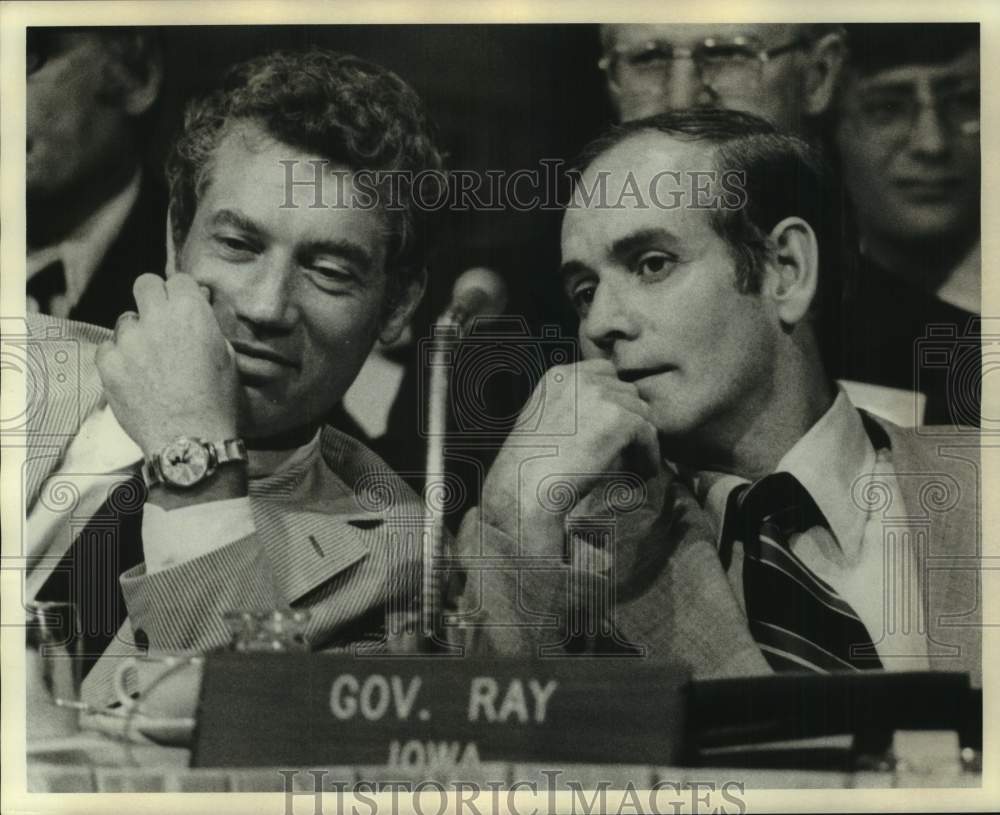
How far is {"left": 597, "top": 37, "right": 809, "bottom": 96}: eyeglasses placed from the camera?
5633mm

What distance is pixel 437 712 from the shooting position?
215 inches

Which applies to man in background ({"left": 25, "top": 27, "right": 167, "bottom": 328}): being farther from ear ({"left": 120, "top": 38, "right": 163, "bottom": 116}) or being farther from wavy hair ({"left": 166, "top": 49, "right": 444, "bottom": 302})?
wavy hair ({"left": 166, "top": 49, "right": 444, "bottom": 302})

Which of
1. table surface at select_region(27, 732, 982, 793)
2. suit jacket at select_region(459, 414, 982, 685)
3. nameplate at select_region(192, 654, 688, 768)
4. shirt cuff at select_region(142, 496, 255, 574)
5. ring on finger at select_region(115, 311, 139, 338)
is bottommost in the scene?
table surface at select_region(27, 732, 982, 793)

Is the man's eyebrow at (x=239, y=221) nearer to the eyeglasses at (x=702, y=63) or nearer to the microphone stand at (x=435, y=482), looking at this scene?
the microphone stand at (x=435, y=482)

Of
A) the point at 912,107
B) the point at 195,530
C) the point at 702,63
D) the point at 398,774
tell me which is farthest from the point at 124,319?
the point at 912,107

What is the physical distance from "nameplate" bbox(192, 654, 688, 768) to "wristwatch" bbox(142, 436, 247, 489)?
663 mm

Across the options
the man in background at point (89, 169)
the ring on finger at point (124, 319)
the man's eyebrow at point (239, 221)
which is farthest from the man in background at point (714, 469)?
the man in background at point (89, 169)

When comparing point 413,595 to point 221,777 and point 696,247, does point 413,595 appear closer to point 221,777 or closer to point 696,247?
point 221,777

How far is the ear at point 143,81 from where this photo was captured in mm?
5641

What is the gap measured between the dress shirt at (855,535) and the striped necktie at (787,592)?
1.3 inches

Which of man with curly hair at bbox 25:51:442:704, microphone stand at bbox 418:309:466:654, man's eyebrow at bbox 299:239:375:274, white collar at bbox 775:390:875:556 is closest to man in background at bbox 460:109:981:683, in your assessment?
white collar at bbox 775:390:875:556

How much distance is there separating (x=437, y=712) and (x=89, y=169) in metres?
2.41

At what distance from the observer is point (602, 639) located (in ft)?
18.1

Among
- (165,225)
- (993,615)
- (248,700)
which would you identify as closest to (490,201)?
(165,225)
